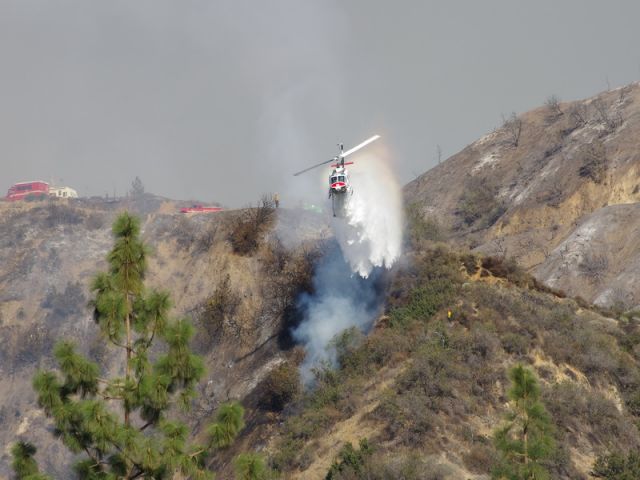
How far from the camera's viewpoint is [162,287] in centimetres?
6825

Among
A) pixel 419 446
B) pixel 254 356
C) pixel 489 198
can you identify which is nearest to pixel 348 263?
pixel 254 356

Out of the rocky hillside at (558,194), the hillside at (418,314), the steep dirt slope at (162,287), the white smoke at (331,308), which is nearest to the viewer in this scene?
the hillside at (418,314)

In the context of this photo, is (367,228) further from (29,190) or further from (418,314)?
(29,190)

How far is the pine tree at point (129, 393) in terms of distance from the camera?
15.1 meters

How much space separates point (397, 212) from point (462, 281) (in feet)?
33.7

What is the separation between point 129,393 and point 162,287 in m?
53.7

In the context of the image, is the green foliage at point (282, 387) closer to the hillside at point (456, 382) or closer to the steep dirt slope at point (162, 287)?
the hillside at point (456, 382)

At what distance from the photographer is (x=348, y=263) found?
53.5 metres

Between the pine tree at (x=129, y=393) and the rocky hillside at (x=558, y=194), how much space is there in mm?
50590

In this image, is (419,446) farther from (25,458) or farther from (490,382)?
(25,458)

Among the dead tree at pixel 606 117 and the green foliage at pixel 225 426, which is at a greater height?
the dead tree at pixel 606 117

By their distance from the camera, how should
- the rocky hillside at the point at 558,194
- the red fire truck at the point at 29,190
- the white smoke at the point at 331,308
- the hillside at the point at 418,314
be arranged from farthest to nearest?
the red fire truck at the point at 29,190, the rocky hillside at the point at 558,194, the white smoke at the point at 331,308, the hillside at the point at 418,314

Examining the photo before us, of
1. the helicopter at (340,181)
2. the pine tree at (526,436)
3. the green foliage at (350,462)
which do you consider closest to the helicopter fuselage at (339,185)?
the helicopter at (340,181)

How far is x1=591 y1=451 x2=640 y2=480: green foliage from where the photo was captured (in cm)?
3181
